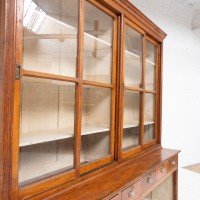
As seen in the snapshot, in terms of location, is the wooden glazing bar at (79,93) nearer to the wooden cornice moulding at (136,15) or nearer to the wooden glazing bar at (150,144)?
the wooden cornice moulding at (136,15)

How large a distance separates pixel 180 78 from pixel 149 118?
1536 mm

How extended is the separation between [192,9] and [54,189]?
3.65 m

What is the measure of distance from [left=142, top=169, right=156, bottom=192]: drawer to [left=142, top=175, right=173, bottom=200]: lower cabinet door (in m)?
0.46

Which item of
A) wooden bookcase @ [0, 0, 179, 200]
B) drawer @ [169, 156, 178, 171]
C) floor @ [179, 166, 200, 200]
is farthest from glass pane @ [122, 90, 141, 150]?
floor @ [179, 166, 200, 200]

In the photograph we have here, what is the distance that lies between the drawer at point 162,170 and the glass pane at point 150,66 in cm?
72

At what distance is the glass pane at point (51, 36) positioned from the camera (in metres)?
1.08

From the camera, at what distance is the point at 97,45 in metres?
1.55

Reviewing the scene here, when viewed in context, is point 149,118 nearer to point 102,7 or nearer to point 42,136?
point 102,7

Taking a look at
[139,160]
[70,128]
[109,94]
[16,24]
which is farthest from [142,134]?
[16,24]

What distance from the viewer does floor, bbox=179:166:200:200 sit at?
104 inches

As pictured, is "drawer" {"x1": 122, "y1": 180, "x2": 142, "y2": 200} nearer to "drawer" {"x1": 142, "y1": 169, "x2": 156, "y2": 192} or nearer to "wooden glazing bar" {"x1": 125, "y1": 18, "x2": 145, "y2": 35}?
"drawer" {"x1": 142, "y1": 169, "x2": 156, "y2": 192}

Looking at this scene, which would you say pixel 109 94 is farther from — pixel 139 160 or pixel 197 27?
pixel 197 27

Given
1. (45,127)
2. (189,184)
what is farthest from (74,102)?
(189,184)

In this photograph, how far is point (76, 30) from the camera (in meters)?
1.28
